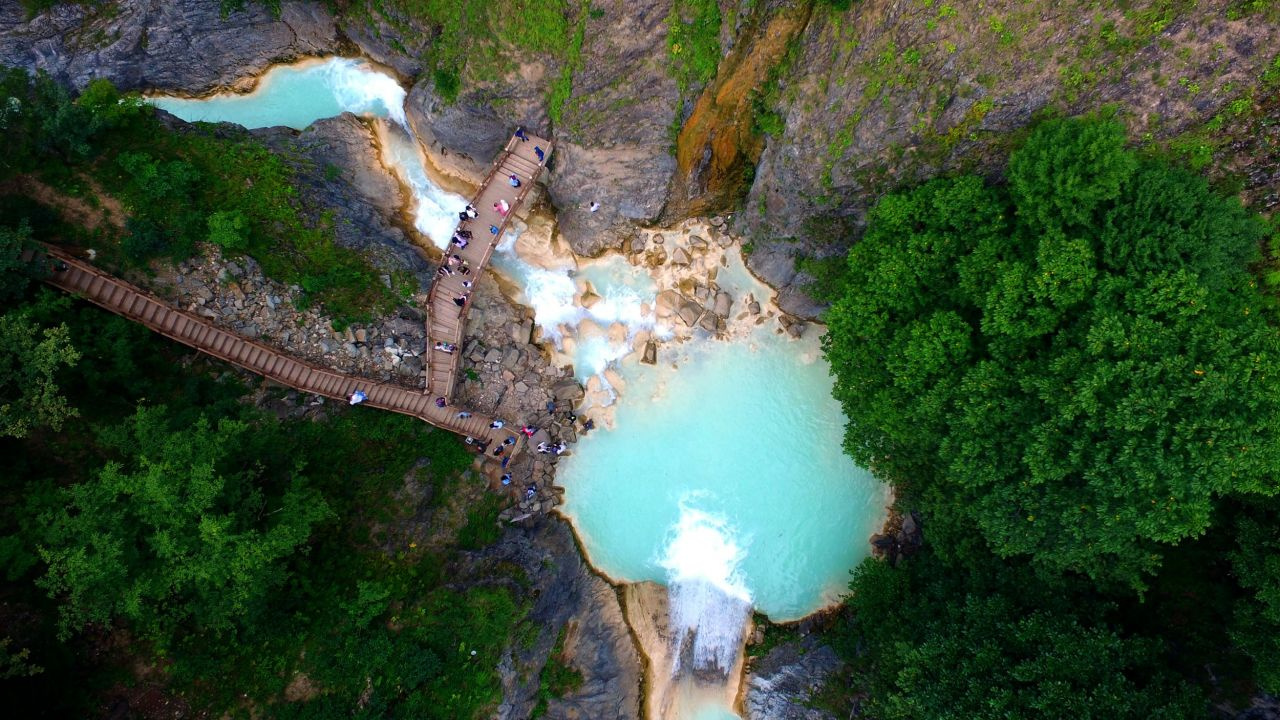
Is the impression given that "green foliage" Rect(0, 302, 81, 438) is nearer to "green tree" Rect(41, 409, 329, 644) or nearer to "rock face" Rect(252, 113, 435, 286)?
"green tree" Rect(41, 409, 329, 644)

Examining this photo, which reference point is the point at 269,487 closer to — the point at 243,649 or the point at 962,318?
the point at 243,649

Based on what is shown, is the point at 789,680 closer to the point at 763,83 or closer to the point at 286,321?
the point at 763,83

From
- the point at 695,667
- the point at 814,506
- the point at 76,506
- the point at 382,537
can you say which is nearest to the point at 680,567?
the point at 695,667

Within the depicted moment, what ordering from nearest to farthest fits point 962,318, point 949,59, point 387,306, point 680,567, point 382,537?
point 949,59
point 962,318
point 382,537
point 387,306
point 680,567

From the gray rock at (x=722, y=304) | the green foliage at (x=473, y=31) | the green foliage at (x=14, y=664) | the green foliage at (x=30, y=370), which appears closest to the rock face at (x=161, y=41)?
the green foliage at (x=473, y=31)

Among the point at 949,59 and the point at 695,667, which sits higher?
the point at 949,59

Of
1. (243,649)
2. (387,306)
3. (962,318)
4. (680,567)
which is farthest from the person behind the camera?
(680,567)

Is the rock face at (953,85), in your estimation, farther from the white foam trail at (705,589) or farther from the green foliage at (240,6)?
the green foliage at (240,6)
